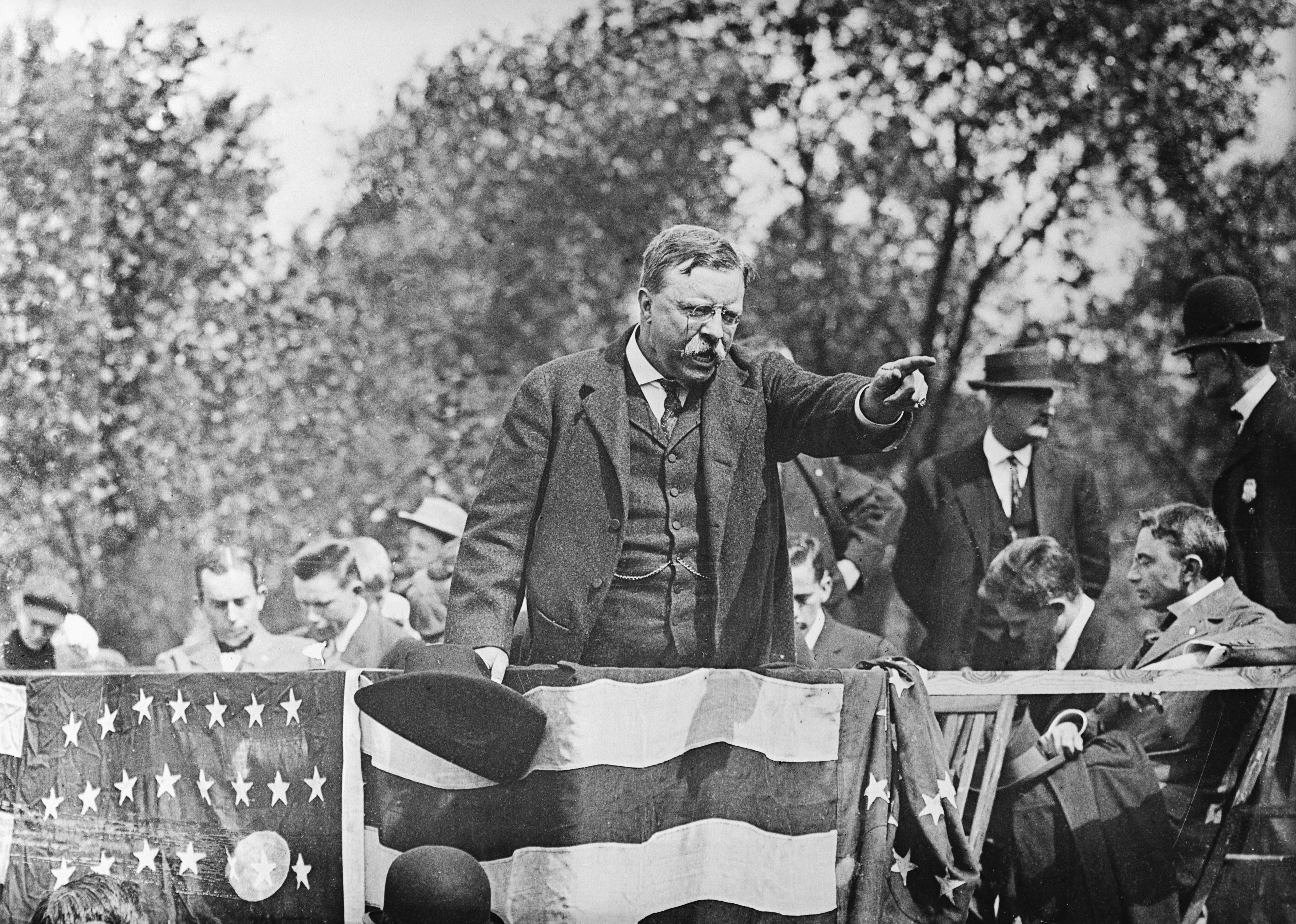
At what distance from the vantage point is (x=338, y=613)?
24.6 ft

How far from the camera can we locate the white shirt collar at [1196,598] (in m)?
5.98

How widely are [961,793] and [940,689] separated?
0.34 meters

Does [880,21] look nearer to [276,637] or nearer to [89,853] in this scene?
[276,637]

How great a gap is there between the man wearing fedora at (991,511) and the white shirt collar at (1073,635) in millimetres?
80

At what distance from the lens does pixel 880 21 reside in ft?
24.1

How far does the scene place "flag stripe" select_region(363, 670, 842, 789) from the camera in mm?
4234

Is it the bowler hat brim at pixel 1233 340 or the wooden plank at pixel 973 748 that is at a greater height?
the bowler hat brim at pixel 1233 340

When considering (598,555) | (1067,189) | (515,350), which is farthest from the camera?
(515,350)

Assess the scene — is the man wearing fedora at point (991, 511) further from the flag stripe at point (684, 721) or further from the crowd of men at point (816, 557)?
the flag stripe at point (684, 721)

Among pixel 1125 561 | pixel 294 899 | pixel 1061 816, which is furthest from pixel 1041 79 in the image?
pixel 294 899

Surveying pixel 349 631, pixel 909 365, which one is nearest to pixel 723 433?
pixel 909 365

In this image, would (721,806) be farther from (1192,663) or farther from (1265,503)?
(1265,503)

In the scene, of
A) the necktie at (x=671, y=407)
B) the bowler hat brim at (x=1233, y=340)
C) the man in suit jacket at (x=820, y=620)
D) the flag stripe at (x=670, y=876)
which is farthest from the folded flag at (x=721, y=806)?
the bowler hat brim at (x=1233, y=340)

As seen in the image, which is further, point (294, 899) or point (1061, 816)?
point (1061, 816)
